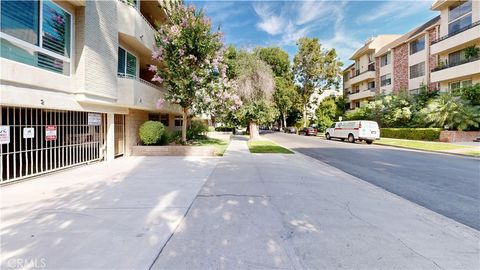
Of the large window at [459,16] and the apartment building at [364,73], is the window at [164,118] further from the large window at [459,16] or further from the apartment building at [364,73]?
the apartment building at [364,73]

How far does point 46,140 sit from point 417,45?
37.3 m

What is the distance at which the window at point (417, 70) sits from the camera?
1076 inches

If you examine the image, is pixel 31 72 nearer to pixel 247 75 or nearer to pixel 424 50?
pixel 247 75

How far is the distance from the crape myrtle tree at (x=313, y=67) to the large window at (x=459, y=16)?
61.6ft

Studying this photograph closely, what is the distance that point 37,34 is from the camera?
265 inches

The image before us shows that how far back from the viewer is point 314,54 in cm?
4050

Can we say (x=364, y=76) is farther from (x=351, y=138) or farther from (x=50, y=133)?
(x=50, y=133)

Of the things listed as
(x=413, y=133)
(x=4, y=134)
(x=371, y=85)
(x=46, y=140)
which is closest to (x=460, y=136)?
(x=413, y=133)

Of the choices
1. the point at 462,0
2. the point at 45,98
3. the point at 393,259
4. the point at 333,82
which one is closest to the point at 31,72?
the point at 45,98

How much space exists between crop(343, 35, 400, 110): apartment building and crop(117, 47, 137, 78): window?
3510cm

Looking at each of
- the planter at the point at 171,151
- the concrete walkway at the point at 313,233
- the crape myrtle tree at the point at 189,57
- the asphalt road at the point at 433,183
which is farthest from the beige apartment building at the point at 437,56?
the planter at the point at 171,151

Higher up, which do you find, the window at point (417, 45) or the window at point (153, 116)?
the window at point (417, 45)

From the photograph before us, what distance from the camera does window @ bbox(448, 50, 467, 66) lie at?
2238cm

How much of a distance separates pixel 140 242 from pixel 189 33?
1104 cm
